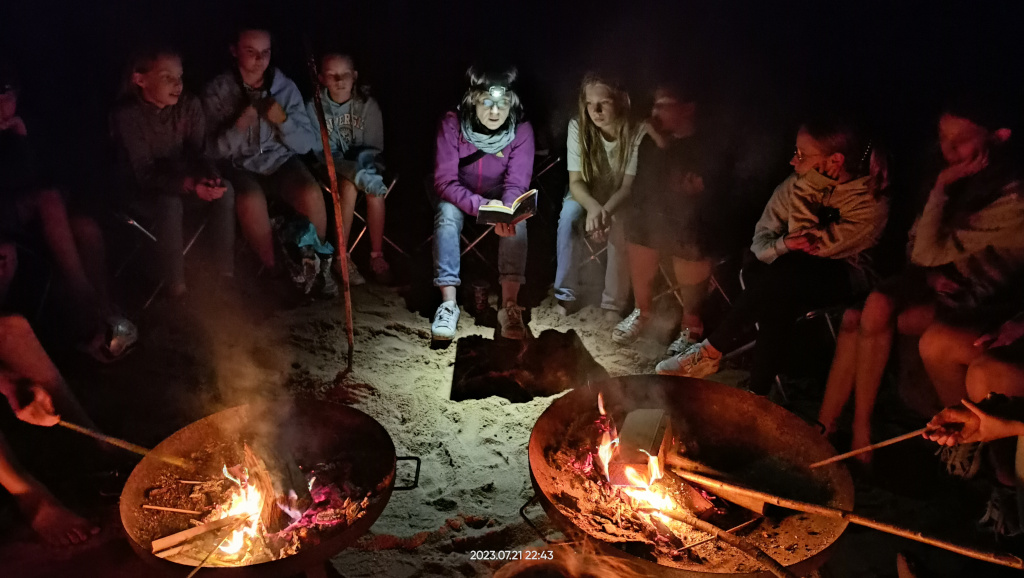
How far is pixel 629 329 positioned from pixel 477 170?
1.72m

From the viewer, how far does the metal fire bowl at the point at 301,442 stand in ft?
7.84

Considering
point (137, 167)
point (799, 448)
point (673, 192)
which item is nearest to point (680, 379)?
point (799, 448)

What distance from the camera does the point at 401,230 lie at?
5398 mm

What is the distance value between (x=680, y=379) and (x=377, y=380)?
200cm

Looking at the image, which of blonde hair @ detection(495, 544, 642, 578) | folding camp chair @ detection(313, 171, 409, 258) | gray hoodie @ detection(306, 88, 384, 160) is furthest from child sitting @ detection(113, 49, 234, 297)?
blonde hair @ detection(495, 544, 642, 578)

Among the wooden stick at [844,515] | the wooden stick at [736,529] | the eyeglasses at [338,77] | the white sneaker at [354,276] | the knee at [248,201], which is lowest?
the wooden stick at [736,529]

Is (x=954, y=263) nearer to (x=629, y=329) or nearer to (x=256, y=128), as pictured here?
(x=629, y=329)

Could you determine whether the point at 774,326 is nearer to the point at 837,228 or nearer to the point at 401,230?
the point at 837,228

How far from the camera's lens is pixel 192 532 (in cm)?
223

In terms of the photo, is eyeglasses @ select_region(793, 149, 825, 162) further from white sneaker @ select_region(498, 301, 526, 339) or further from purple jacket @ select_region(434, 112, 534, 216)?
white sneaker @ select_region(498, 301, 526, 339)

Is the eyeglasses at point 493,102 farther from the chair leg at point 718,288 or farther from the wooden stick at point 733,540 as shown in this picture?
Answer: the wooden stick at point 733,540

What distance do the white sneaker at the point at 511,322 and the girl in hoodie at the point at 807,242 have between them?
1063 millimetres

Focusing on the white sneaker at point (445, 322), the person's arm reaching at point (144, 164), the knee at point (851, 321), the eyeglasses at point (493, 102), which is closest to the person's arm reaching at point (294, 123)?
the person's arm reaching at point (144, 164)

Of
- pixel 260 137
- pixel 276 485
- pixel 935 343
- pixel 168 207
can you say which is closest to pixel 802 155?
pixel 935 343
